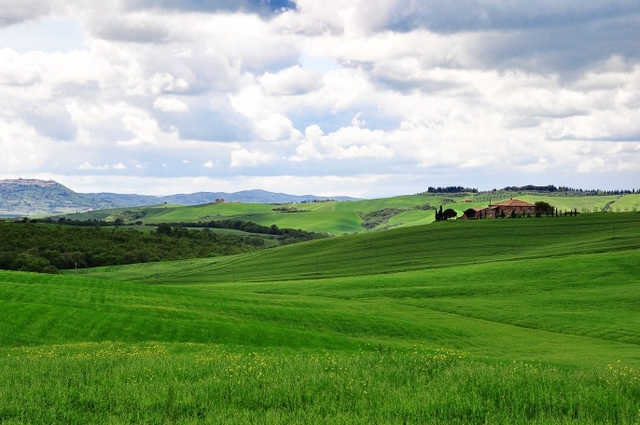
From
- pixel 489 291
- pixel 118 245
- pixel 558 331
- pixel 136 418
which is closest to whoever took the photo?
pixel 136 418

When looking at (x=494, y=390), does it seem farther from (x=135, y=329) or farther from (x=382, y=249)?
(x=382, y=249)

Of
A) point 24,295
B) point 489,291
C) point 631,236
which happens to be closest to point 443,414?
point 24,295

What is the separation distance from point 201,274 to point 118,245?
6785cm

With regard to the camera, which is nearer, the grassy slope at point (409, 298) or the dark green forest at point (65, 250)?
the grassy slope at point (409, 298)

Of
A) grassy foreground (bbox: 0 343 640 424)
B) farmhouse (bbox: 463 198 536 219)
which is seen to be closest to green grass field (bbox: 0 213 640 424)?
grassy foreground (bbox: 0 343 640 424)

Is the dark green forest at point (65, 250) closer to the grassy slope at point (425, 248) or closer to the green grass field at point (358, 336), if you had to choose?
the grassy slope at point (425, 248)

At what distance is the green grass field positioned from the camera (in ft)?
41.0

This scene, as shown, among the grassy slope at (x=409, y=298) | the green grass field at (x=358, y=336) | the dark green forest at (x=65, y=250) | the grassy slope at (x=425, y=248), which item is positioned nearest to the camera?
the green grass field at (x=358, y=336)

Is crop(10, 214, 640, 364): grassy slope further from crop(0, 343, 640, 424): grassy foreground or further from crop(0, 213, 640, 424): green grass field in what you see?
crop(0, 343, 640, 424): grassy foreground

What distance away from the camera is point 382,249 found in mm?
134125

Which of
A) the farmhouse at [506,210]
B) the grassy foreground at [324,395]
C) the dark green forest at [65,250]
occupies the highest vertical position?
the farmhouse at [506,210]

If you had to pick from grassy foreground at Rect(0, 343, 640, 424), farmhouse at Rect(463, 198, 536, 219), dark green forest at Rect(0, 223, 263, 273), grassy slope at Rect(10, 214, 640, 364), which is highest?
farmhouse at Rect(463, 198, 536, 219)

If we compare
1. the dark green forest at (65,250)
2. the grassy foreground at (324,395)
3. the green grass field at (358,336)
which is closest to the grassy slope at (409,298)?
the green grass field at (358,336)

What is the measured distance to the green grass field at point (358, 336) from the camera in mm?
12500
